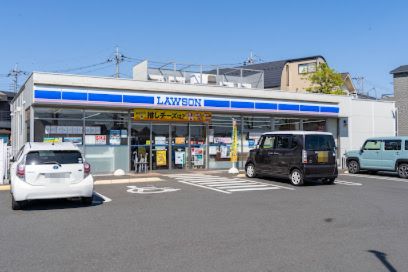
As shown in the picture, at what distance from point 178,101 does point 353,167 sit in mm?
9080

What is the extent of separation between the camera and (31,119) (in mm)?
17766

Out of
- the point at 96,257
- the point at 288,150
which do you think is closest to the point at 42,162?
the point at 96,257

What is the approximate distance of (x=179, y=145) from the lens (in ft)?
69.9

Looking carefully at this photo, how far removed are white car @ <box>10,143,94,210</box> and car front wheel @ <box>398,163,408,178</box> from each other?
556 inches

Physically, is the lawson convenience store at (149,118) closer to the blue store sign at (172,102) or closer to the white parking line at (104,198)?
the blue store sign at (172,102)

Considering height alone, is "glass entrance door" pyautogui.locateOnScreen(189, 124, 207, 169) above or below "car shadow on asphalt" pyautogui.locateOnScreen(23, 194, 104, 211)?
above

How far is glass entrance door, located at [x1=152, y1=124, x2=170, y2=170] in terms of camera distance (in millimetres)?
20578

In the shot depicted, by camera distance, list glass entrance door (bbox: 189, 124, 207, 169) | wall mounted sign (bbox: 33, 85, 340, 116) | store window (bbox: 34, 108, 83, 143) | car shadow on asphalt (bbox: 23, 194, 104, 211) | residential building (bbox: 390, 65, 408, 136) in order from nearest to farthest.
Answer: car shadow on asphalt (bbox: 23, 194, 104, 211) → wall mounted sign (bbox: 33, 85, 340, 116) → store window (bbox: 34, 108, 83, 143) → glass entrance door (bbox: 189, 124, 207, 169) → residential building (bbox: 390, 65, 408, 136)

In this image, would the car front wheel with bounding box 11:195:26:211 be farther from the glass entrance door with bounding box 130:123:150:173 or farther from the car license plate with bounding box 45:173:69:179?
the glass entrance door with bounding box 130:123:150:173

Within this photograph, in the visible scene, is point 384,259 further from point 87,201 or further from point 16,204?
point 16,204

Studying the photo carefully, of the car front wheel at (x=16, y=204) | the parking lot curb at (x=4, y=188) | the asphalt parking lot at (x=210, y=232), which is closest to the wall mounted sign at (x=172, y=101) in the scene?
the parking lot curb at (x=4, y=188)

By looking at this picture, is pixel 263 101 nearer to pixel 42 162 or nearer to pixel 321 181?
pixel 321 181

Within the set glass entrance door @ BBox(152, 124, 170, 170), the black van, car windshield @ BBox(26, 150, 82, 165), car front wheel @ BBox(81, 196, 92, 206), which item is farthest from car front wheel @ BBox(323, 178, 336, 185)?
car windshield @ BBox(26, 150, 82, 165)

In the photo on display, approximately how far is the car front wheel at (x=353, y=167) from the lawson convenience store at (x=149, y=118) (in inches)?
172
